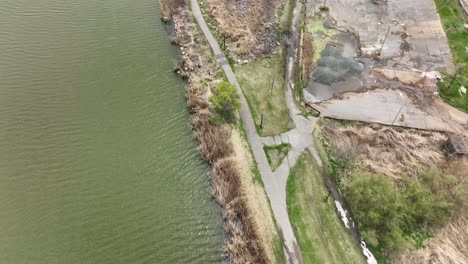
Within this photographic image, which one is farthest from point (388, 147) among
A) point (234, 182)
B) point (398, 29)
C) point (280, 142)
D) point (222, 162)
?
point (398, 29)

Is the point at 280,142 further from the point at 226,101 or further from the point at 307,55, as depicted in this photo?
the point at 307,55

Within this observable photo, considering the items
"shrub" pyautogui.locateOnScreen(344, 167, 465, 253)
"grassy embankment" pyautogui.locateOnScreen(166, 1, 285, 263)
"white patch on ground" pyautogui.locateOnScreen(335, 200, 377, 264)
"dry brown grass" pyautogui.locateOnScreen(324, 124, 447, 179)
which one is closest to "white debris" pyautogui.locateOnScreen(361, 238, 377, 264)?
"white patch on ground" pyautogui.locateOnScreen(335, 200, 377, 264)

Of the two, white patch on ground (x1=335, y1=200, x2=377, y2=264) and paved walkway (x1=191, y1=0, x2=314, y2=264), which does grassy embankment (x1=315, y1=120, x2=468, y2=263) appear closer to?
white patch on ground (x1=335, y1=200, x2=377, y2=264)

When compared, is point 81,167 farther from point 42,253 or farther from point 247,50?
point 247,50

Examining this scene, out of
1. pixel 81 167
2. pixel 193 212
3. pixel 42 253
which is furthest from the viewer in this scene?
pixel 81 167

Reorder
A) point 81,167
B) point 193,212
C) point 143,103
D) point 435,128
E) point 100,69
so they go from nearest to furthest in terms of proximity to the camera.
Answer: point 193,212, point 81,167, point 435,128, point 143,103, point 100,69

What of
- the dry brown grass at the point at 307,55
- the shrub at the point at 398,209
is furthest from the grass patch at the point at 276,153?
the dry brown grass at the point at 307,55

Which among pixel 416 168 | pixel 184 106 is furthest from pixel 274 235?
pixel 184 106
